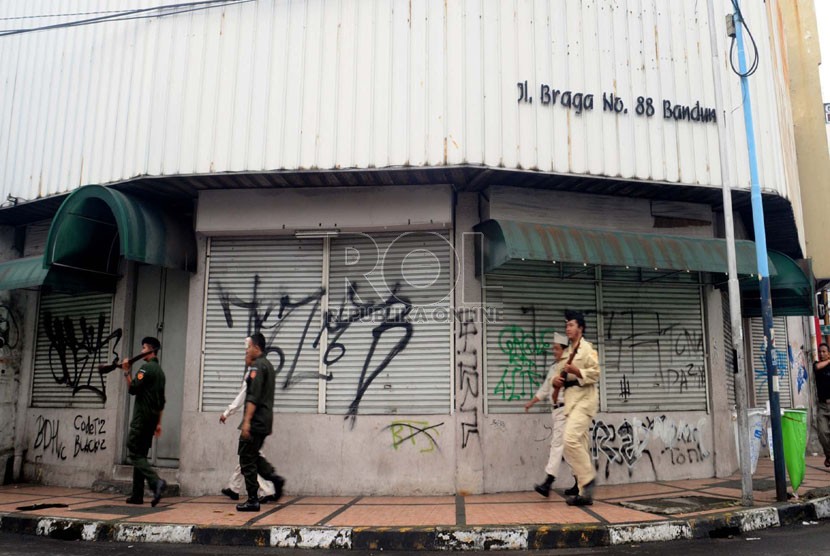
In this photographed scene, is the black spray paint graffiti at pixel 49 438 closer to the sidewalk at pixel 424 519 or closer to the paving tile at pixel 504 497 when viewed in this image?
the sidewalk at pixel 424 519

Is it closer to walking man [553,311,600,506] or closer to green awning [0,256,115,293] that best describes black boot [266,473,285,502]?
walking man [553,311,600,506]

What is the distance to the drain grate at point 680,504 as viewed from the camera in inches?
258

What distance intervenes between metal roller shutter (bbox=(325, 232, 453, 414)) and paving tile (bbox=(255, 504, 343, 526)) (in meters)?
1.31

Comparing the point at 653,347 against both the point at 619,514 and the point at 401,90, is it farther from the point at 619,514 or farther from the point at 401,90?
the point at 401,90

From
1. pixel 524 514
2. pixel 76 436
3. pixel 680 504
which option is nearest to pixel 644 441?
pixel 680 504

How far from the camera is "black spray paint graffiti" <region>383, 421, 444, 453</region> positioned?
7.86 m

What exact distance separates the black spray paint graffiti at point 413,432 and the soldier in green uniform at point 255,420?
1533 mm

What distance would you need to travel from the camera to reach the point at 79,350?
9711mm

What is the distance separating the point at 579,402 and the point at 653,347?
8.20 feet

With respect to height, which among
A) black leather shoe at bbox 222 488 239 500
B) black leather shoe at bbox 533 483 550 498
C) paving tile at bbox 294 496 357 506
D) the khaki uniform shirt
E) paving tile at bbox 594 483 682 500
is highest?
the khaki uniform shirt

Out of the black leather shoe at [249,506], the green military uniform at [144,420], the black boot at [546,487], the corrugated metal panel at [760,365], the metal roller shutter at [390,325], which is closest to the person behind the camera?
the black leather shoe at [249,506]

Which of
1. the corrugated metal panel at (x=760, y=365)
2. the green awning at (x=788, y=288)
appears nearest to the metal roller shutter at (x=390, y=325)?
the green awning at (x=788, y=288)

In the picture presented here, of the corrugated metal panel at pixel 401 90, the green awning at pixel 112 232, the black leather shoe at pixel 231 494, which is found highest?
the corrugated metal panel at pixel 401 90

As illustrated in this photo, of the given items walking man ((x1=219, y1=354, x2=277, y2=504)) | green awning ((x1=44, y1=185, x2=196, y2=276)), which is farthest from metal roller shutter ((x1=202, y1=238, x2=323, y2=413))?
walking man ((x1=219, y1=354, x2=277, y2=504))
